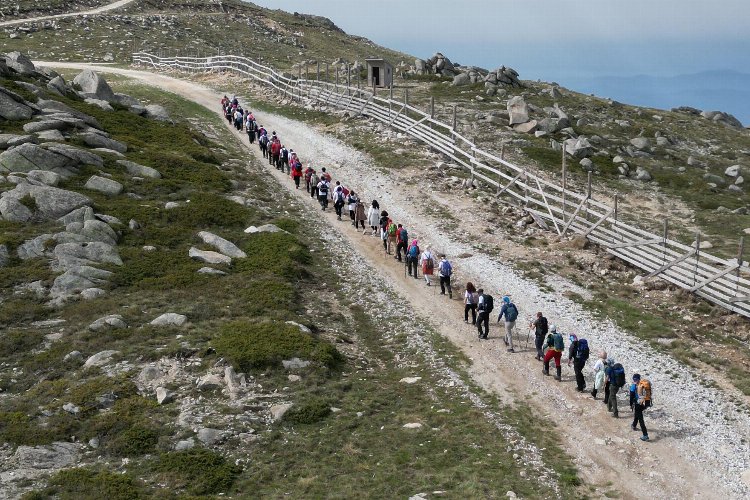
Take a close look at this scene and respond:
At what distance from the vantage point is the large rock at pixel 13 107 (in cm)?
3459

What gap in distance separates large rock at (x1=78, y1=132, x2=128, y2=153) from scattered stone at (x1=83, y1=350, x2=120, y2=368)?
63.2 ft

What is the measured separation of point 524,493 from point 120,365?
10519 millimetres

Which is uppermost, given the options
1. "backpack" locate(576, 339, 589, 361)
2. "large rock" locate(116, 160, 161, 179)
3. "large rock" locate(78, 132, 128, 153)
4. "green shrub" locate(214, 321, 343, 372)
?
"large rock" locate(78, 132, 128, 153)

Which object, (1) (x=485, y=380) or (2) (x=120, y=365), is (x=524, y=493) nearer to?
(1) (x=485, y=380)

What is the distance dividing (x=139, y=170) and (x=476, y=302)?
18801 mm

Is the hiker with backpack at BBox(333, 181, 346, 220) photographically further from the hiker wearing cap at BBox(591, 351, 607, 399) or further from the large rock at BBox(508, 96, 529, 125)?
the large rock at BBox(508, 96, 529, 125)

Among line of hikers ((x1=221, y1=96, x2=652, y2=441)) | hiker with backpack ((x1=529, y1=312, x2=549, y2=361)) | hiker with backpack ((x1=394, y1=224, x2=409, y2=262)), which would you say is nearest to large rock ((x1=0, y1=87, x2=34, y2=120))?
line of hikers ((x1=221, y1=96, x2=652, y2=441))

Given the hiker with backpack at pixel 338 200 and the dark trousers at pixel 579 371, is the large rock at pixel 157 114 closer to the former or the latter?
the hiker with backpack at pixel 338 200

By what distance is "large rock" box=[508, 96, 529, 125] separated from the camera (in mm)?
48031

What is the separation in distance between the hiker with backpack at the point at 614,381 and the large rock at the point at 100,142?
1071 inches

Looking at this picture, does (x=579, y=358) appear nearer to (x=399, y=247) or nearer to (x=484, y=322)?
(x=484, y=322)

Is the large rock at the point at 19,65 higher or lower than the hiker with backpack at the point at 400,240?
higher

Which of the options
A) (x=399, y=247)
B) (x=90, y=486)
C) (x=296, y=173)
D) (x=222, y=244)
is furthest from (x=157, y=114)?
(x=90, y=486)

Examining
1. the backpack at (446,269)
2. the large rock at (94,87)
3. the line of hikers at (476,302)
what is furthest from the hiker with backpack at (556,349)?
the large rock at (94,87)
